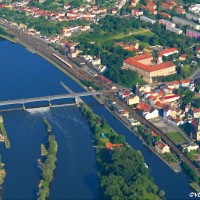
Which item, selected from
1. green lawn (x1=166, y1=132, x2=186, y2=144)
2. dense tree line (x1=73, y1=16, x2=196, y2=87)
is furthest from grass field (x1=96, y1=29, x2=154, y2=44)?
green lawn (x1=166, y1=132, x2=186, y2=144)

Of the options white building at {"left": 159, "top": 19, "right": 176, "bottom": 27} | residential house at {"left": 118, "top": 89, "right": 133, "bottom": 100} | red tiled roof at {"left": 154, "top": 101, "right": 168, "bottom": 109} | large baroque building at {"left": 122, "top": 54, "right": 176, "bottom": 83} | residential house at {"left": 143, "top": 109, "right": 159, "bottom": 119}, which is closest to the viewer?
residential house at {"left": 143, "top": 109, "right": 159, "bottom": 119}

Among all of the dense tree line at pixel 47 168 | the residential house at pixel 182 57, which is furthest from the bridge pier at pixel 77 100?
the residential house at pixel 182 57

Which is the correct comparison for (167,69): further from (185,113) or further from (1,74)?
(1,74)

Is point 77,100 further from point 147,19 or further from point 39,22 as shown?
point 147,19

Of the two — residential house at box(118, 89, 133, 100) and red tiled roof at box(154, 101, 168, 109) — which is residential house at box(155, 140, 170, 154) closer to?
red tiled roof at box(154, 101, 168, 109)

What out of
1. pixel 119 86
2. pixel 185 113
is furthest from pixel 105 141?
pixel 119 86

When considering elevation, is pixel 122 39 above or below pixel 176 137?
below

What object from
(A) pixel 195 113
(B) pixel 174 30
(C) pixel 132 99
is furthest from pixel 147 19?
(A) pixel 195 113
